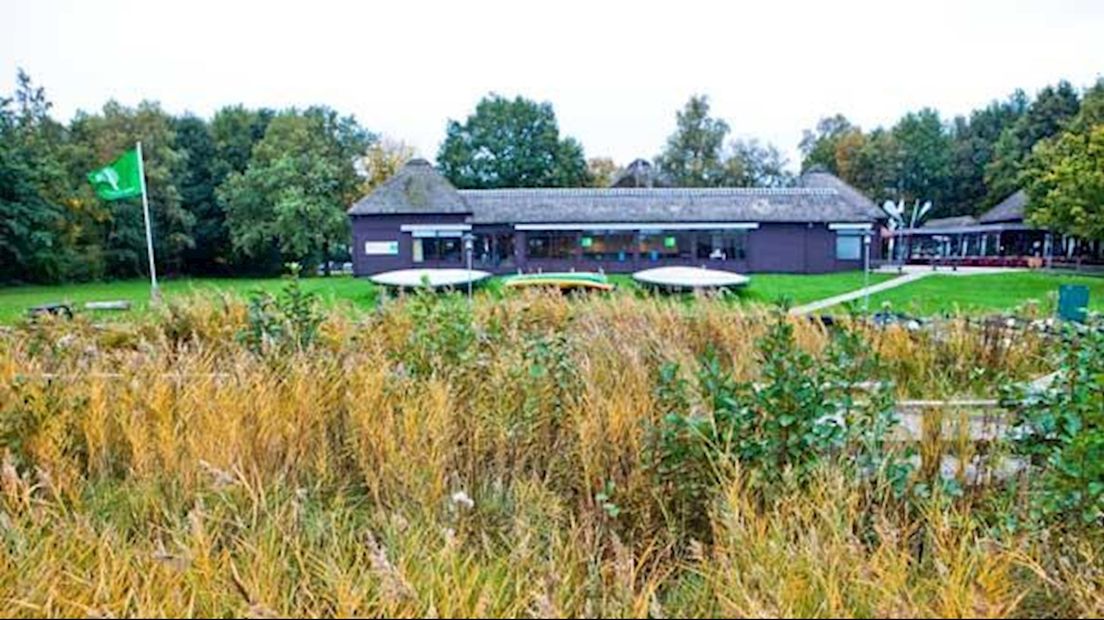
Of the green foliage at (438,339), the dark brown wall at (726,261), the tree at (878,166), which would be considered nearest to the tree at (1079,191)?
the dark brown wall at (726,261)

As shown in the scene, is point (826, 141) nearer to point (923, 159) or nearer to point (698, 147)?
point (923, 159)

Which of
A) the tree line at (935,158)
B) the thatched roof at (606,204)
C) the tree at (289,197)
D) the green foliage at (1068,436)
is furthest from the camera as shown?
the tree line at (935,158)

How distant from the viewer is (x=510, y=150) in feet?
146

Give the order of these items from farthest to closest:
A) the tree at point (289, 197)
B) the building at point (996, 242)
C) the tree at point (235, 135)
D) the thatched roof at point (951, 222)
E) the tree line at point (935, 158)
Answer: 1. the tree line at point (935, 158)
2. the thatched roof at point (951, 222)
3. the tree at point (235, 135)
4. the building at point (996, 242)
5. the tree at point (289, 197)

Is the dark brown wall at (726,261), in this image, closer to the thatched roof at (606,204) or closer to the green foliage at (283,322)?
the thatched roof at (606,204)

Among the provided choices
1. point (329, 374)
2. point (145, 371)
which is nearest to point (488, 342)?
point (329, 374)

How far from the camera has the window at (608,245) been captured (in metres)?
29.2

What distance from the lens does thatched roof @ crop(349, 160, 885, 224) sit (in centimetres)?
2838

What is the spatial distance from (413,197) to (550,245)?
6167 mm

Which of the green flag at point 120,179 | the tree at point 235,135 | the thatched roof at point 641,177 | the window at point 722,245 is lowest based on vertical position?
the window at point 722,245

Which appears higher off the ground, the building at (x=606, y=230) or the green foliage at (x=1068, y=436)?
the building at (x=606, y=230)

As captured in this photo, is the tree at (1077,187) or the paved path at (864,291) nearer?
the paved path at (864,291)

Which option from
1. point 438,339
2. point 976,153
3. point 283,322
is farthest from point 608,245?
point 976,153

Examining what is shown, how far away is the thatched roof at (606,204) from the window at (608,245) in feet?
2.57
